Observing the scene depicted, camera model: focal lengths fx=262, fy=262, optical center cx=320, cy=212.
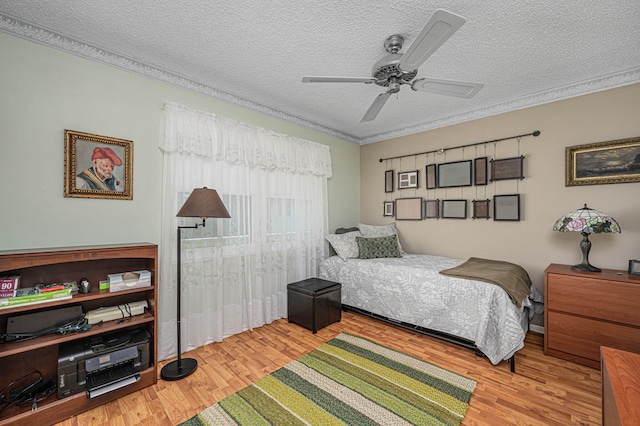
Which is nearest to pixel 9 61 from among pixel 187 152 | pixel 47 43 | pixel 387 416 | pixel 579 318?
pixel 47 43

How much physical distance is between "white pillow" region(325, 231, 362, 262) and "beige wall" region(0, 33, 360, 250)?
2.14 metres

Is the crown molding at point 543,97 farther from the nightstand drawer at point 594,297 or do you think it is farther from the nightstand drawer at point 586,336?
the nightstand drawer at point 586,336

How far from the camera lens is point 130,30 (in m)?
1.96

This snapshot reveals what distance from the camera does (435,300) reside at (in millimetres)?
2713

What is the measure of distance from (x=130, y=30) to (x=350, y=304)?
3.51 metres

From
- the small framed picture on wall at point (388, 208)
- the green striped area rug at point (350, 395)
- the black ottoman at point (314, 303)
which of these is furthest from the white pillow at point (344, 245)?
the green striped area rug at point (350, 395)

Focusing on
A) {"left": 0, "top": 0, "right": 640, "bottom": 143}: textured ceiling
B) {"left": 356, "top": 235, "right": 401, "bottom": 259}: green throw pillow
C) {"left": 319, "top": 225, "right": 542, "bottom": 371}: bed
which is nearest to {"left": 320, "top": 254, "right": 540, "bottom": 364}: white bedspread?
{"left": 319, "top": 225, "right": 542, "bottom": 371}: bed

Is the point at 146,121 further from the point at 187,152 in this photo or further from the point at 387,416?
the point at 387,416

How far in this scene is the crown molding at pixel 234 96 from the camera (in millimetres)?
1900

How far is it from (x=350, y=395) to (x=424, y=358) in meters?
0.90

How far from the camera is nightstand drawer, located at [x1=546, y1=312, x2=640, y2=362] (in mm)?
2150

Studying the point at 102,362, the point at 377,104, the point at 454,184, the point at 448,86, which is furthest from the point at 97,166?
the point at 454,184

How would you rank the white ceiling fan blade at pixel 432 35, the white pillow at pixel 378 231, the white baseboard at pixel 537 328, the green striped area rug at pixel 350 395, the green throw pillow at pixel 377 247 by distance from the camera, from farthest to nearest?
the white pillow at pixel 378 231 → the green throw pillow at pixel 377 247 → the white baseboard at pixel 537 328 → the green striped area rug at pixel 350 395 → the white ceiling fan blade at pixel 432 35

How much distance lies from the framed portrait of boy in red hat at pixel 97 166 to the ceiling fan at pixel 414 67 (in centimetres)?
171
